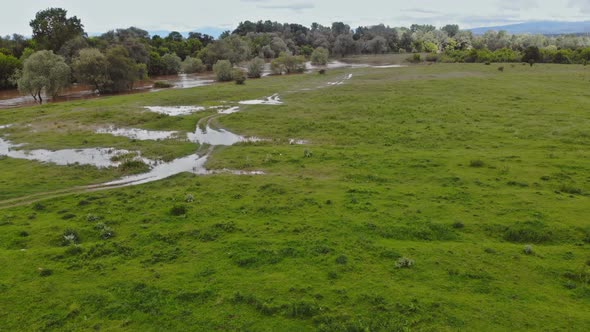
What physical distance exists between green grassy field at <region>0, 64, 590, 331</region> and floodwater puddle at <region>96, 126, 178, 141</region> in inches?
102

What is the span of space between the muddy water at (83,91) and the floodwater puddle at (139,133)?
3526 centimetres

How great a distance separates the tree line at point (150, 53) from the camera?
80.0 metres

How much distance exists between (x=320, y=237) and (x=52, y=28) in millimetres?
118904

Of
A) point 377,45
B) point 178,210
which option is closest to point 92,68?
point 178,210

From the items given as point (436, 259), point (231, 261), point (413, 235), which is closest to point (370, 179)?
point (413, 235)

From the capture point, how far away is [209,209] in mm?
25844

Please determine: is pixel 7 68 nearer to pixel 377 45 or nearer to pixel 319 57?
pixel 319 57

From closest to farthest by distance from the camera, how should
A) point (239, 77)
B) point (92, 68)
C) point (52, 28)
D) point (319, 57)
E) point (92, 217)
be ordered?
point (92, 217) → point (92, 68) → point (239, 77) → point (52, 28) → point (319, 57)

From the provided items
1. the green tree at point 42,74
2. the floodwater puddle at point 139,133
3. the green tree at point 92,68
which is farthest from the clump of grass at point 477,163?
the green tree at point 92,68

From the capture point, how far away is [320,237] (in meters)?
21.7

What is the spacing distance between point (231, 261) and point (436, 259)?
31.8 ft

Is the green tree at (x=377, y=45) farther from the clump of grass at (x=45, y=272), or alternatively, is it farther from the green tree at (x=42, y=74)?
the clump of grass at (x=45, y=272)

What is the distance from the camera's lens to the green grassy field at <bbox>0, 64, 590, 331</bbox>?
52.6 feet

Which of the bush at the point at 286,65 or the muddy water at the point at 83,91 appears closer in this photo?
the muddy water at the point at 83,91
